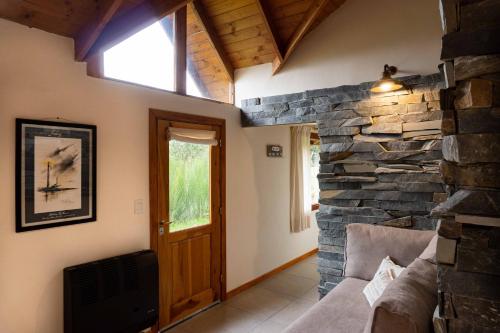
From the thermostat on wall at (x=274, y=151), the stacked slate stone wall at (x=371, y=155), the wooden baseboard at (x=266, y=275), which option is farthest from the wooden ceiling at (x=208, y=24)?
the wooden baseboard at (x=266, y=275)

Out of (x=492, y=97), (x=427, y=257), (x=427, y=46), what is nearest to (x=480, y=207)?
(x=492, y=97)

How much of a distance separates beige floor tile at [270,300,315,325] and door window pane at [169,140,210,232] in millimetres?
1223

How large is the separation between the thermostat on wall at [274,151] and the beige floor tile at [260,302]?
1.79 metres

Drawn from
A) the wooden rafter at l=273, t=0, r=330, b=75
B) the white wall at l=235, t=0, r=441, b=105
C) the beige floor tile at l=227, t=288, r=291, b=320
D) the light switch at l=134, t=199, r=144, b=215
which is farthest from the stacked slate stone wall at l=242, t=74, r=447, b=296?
the light switch at l=134, t=199, r=144, b=215

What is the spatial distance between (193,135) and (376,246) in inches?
78.9

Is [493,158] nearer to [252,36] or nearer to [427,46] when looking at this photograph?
[427,46]

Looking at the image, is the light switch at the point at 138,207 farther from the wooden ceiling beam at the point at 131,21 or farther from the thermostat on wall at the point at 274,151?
the thermostat on wall at the point at 274,151

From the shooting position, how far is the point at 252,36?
3674 mm

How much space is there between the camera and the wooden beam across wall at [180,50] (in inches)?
132

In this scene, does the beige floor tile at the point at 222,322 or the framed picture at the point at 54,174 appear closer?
the framed picture at the point at 54,174

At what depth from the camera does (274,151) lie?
4.66 m

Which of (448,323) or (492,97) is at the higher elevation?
(492,97)

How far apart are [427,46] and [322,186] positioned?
63.8 inches

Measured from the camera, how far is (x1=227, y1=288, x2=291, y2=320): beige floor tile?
3470 mm
